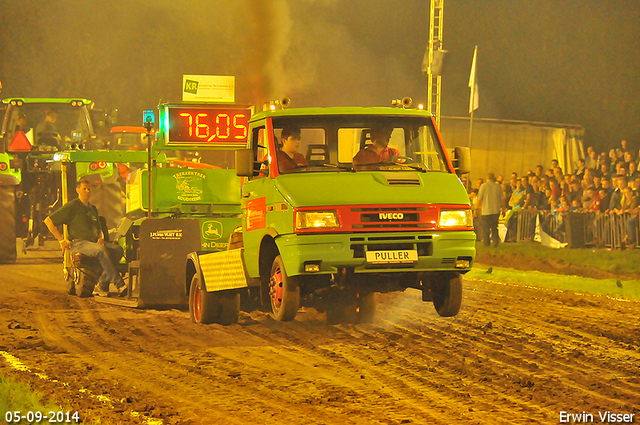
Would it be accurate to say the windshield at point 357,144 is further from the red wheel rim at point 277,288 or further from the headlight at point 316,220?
the red wheel rim at point 277,288

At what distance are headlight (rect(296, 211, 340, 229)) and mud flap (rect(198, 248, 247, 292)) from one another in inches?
65.0

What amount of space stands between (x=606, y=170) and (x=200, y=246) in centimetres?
1296

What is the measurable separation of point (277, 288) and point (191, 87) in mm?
6714

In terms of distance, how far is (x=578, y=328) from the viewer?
401 inches

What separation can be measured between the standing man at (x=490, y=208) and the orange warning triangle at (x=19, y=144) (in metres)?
9.42

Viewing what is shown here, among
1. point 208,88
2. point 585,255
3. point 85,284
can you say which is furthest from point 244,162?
point 585,255

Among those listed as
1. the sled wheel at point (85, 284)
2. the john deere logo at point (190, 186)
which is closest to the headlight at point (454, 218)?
the john deere logo at point (190, 186)

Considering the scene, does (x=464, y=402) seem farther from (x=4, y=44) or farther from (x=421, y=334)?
(x=4, y=44)

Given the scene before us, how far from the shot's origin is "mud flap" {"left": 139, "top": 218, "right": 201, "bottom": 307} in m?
11.3

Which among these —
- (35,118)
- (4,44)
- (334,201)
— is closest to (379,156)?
(334,201)

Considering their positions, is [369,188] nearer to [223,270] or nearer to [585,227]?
[223,270]

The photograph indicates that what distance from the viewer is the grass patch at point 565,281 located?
13762mm

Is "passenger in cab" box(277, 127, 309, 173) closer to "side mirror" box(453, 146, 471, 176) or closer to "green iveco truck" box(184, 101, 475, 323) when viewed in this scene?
"green iveco truck" box(184, 101, 475, 323)

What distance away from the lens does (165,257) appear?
37.6ft
